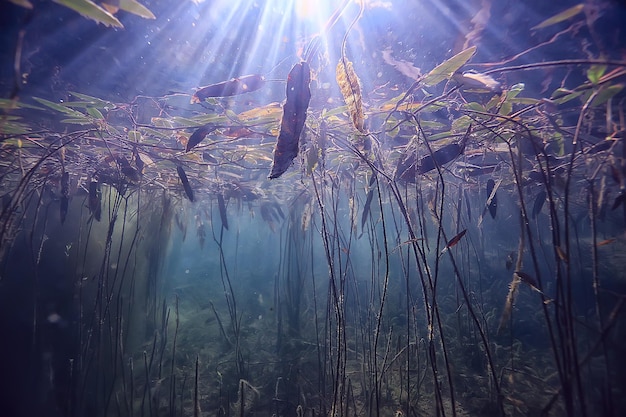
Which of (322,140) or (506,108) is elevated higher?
(506,108)

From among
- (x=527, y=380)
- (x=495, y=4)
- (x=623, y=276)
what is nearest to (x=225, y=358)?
(x=527, y=380)

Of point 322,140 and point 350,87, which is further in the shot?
point 322,140

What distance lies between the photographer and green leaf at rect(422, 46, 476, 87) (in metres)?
2.45

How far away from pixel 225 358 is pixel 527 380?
28.1 feet

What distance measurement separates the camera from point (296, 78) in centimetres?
203

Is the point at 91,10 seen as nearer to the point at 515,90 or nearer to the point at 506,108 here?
the point at 515,90

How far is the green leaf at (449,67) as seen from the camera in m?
2.45

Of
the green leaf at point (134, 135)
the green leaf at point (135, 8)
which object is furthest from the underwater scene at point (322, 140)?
the green leaf at point (134, 135)

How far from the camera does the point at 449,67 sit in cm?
262

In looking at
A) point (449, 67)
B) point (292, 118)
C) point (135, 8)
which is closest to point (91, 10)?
point (135, 8)

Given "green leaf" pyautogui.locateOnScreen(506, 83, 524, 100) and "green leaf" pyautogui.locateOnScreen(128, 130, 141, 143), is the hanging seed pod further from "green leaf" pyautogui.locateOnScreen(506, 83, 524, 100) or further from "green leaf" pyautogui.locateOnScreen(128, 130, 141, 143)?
"green leaf" pyautogui.locateOnScreen(128, 130, 141, 143)

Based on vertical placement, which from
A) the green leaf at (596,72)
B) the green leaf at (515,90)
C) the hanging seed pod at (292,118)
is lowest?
the hanging seed pod at (292,118)

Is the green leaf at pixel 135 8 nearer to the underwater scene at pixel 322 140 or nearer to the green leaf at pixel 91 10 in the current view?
the underwater scene at pixel 322 140

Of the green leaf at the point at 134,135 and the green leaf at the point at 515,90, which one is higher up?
the green leaf at the point at 134,135
